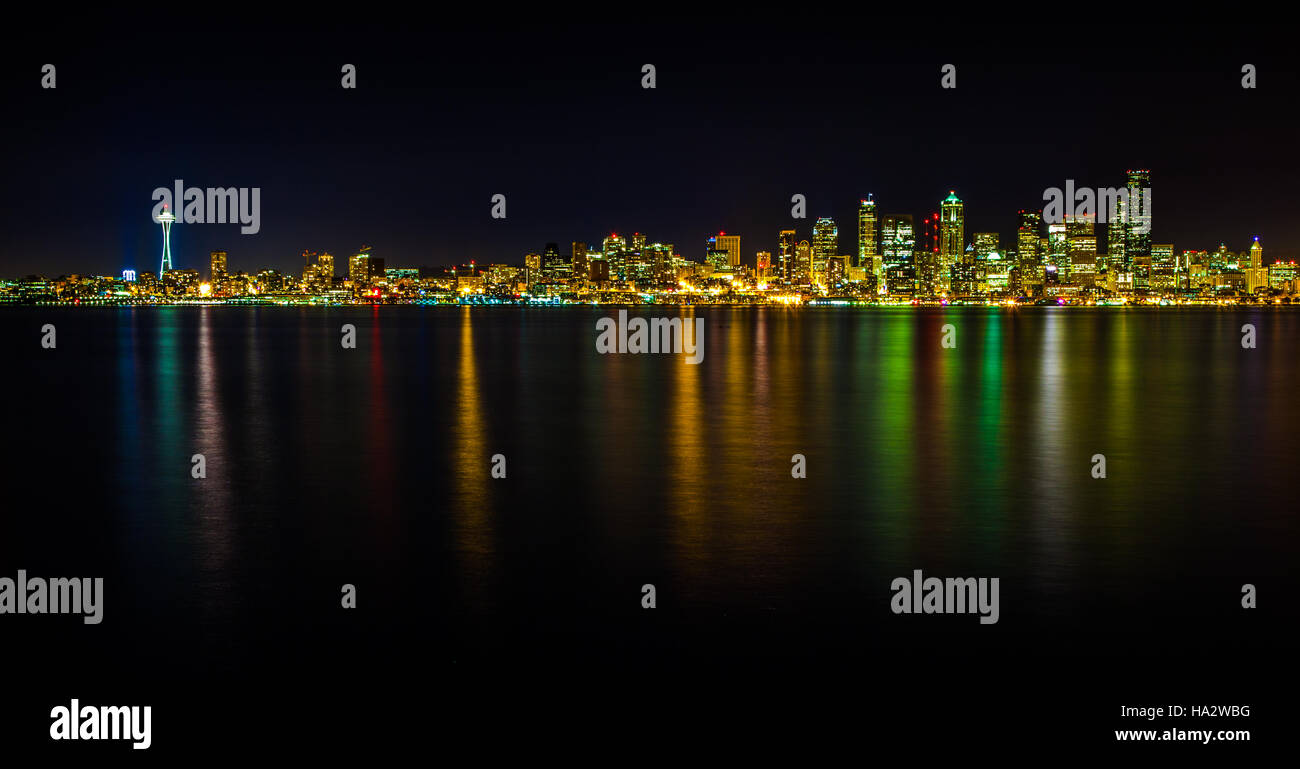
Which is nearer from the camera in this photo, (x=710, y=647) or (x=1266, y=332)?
(x=710, y=647)

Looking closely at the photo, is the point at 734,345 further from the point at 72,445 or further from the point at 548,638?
the point at 548,638
